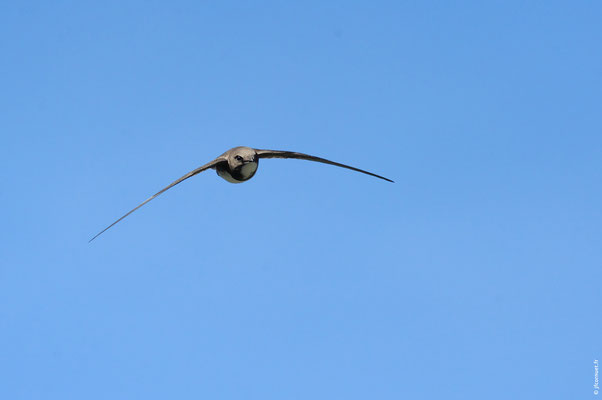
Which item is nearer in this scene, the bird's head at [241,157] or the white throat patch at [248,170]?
the bird's head at [241,157]

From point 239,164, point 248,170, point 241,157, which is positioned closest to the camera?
point 241,157

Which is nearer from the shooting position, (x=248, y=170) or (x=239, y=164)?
(x=239, y=164)

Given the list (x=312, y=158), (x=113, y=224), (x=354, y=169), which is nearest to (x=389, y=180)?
(x=354, y=169)

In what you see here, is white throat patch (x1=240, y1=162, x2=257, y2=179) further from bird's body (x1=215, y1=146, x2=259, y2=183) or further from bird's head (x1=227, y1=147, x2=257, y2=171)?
bird's head (x1=227, y1=147, x2=257, y2=171)

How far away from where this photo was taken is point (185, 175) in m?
25.0

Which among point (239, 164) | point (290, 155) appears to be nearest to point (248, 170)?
point (239, 164)

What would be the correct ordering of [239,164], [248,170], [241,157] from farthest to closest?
[248,170] < [239,164] < [241,157]

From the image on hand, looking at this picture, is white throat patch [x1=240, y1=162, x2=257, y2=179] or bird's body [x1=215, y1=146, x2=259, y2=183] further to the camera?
white throat patch [x1=240, y1=162, x2=257, y2=179]

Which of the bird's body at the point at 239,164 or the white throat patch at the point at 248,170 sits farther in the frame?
the white throat patch at the point at 248,170

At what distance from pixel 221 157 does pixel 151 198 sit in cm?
524

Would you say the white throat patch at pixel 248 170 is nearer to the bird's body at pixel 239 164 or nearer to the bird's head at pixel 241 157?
the bird's body at pixel 239 164

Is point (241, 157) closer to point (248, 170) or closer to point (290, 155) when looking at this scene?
point (248, 170)

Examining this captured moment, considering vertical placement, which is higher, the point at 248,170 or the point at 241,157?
the point at 241,157

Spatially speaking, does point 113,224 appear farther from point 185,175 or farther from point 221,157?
point 221,157
